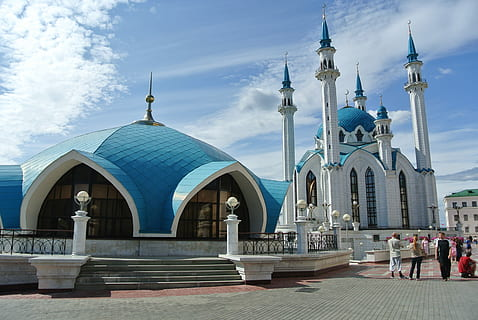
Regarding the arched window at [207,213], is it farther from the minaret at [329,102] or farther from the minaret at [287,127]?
the minaret at [287,127]

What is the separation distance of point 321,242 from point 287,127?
105ft

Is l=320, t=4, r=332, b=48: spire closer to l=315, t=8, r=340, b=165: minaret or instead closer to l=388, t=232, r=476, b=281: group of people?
l=315, t=8, r=340, b=165: minaret

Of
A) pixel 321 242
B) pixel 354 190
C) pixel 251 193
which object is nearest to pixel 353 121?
pixel 354 190

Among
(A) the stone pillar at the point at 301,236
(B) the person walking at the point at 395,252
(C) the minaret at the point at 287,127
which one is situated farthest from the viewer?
(C) the minaret at the point at 287,127

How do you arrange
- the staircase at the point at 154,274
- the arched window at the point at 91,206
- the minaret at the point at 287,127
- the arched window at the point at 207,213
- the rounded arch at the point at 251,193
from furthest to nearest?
the minaret at the point at 287,127 → the rounded arch at the point at 251,193 → the arched window at the point at 207,213 → the arched window at the point at 91,206 → the staircase at the point at 154,274

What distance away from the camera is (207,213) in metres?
16.7

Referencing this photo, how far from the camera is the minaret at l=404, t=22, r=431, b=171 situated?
4159 cm

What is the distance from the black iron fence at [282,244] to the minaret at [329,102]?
2310 cm

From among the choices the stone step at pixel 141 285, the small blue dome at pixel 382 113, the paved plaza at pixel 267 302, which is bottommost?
the paved plaza at pixel 267 302

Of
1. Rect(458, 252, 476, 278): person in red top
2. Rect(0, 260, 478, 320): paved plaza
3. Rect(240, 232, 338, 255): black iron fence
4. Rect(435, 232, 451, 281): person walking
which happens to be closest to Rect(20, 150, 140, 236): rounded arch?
Rect(240, 232, 338, 255): black iron fence

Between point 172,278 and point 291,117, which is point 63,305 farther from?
point 291,117

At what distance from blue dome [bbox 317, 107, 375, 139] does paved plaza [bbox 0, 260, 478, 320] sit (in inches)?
1603

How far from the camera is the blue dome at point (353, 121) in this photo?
4925 centimetres

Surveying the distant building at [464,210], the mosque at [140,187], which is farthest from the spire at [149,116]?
the distant building at [464,210]
